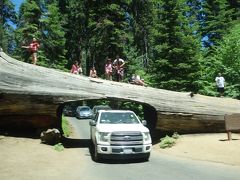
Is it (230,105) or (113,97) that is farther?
(230,105)

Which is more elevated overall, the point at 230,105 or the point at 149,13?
the point at 149,13

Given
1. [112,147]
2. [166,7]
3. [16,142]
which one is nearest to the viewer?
[112,147]

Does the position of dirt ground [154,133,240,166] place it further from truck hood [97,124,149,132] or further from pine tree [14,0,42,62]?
pine tree [14,0,42,62]

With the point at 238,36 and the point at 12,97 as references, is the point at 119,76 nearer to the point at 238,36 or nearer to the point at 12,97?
the point at 12,97

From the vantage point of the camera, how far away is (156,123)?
1977 cm

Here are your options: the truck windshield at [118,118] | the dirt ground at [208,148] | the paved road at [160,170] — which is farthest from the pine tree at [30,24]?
the paved road at [160,170]

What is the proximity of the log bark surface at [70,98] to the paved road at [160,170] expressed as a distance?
474 cm

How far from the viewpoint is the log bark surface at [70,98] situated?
18406mm

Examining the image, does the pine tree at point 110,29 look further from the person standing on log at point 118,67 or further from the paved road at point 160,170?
the paved road at point 160,170

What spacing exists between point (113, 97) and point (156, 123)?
278 cm

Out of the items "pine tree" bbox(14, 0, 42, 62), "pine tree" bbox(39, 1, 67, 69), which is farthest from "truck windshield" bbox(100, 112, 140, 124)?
"pine tree" bbox(39, 1, 67, 69)

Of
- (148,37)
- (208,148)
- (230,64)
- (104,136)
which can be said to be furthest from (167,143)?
(148,37)

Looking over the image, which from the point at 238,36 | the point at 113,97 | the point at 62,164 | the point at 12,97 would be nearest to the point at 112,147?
the point at 62,164

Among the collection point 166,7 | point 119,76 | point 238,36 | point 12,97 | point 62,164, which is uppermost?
point 166,7
